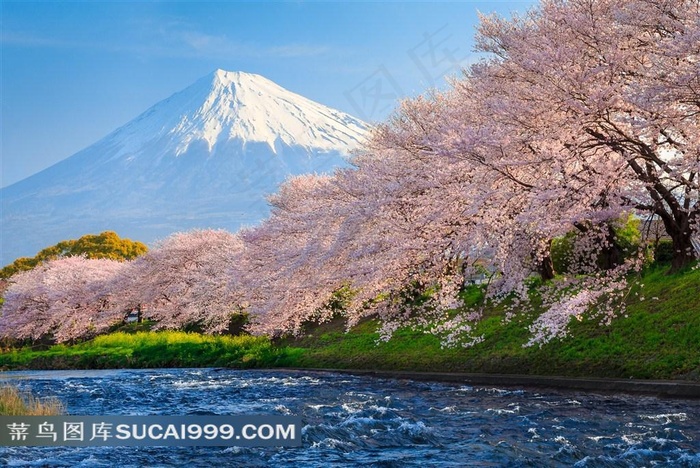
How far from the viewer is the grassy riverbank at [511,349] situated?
16875 mm

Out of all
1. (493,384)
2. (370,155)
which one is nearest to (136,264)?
(370,155)

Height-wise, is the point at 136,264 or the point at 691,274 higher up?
the point at 136,264

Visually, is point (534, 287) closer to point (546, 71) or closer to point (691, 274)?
point (691, 274)

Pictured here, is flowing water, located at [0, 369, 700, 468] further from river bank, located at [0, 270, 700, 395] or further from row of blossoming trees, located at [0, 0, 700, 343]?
row of blossoming trees, located at [0, 0, 700, 343]

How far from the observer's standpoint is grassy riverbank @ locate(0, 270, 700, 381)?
55.4 feet

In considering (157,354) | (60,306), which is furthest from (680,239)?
(60,306)

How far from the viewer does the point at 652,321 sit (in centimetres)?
1816

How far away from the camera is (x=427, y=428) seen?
500 inches

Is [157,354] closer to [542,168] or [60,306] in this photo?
[60,306]

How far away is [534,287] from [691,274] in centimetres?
646

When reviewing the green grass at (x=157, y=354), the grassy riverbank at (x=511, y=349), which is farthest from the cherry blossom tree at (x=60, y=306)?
the grassy riverbank at (x=511, y=349)

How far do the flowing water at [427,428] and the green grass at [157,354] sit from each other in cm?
1105

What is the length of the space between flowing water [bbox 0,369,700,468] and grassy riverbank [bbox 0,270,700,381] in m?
1.98

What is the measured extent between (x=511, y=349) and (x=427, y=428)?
8548 mm
